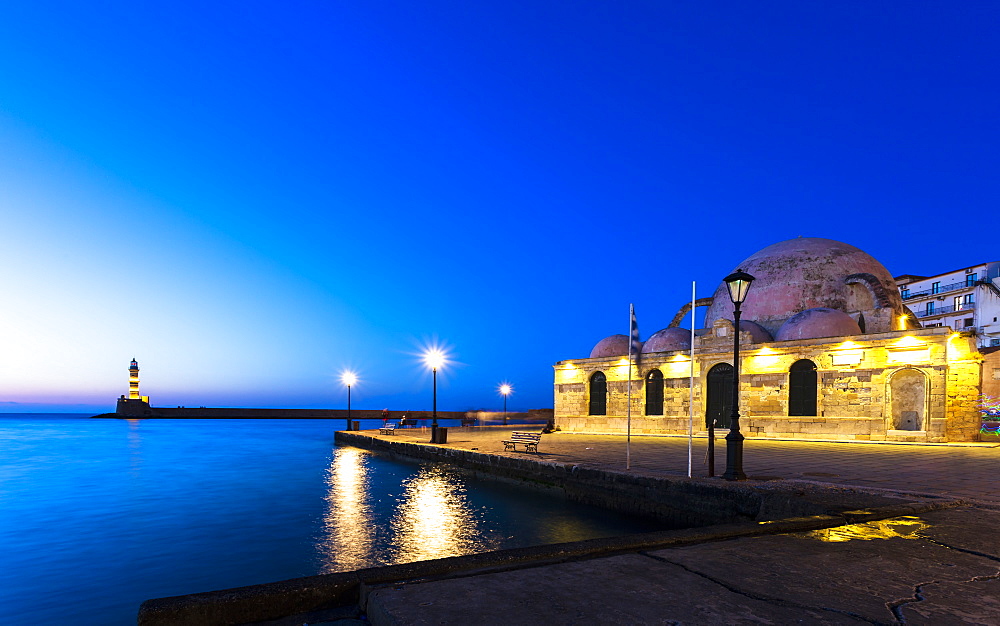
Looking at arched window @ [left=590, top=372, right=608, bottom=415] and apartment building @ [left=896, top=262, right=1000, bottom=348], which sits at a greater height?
apartment building @ [left=896, top=262, right=1000, bottom=348]

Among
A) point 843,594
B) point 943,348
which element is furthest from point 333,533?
point 943,348

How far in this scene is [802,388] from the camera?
2325 cm

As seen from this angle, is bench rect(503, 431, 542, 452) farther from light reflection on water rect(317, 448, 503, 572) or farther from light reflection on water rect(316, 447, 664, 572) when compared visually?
light reflection on water rect(317, 448, 503, 572)

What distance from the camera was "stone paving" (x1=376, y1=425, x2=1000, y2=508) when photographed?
10030mm

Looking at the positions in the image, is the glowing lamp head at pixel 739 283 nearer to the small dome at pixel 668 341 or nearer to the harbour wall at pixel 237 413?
the small dome at pixel 668 341

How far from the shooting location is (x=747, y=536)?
5.60 metres

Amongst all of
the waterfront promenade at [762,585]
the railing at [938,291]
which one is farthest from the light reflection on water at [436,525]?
the railing at [938,291]

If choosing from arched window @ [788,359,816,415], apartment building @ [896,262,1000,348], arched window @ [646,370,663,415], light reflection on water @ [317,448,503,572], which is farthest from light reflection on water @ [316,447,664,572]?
apartment building @ [896,262,1000,348]

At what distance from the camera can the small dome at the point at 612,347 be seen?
31370 mm

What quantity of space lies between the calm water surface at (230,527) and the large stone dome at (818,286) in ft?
60.2

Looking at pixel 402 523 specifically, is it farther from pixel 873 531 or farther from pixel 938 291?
pixel 938 291

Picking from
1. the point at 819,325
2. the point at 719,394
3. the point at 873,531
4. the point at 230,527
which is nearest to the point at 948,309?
the point at 819,325

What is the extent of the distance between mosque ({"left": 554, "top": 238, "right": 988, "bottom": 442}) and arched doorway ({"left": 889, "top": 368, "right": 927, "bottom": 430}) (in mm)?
43

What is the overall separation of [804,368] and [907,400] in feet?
15.0
